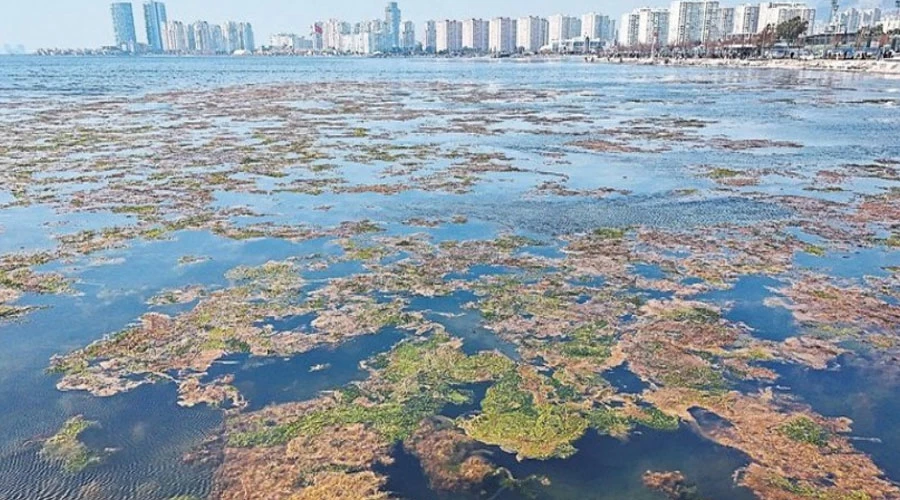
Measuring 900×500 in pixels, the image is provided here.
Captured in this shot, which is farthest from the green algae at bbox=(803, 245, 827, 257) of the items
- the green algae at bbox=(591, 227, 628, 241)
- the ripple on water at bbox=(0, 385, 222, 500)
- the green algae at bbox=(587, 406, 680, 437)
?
the ripple on water at bbox=(0, 385, 222, 500)

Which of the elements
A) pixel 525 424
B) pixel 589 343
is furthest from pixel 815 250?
pixel 525 424

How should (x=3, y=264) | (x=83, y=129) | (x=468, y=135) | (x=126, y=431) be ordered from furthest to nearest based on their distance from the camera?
(x=83, y=129), (x=468, y=135), (x=3, y=264), (x=126, y=431)

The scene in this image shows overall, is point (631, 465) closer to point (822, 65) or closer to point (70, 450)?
point (70, 450)

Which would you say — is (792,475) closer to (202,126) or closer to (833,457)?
(833,457)

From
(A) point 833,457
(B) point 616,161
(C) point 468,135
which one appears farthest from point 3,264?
(C) point 468,135

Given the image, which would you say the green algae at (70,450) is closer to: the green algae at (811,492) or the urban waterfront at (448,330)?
the urban waterfront at (448,330)

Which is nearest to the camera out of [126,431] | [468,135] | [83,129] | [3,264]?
[126,431]
